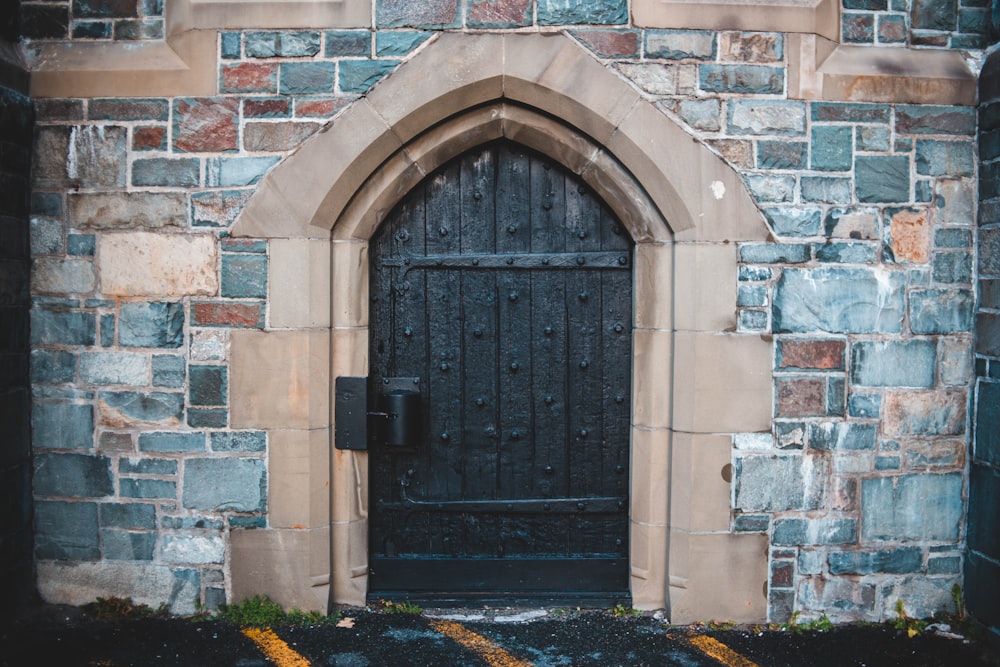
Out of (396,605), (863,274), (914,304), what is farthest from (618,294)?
(396,605)

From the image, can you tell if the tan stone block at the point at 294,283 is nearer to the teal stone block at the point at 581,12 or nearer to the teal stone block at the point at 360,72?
the teal stone block at the point at 360,72

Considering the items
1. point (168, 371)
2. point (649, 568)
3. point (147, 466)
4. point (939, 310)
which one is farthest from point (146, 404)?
point (939, 310)

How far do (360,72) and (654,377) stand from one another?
1.99m

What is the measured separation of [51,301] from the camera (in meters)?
3.65

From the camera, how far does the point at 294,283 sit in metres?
3.60

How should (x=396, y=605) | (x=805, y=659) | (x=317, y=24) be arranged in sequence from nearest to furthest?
(x=805, y=659), (x=317, y=24), (x=396, y=605)

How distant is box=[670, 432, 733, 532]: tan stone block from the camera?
3633 mm

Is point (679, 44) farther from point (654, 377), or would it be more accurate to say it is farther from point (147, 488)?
point (147, 488)

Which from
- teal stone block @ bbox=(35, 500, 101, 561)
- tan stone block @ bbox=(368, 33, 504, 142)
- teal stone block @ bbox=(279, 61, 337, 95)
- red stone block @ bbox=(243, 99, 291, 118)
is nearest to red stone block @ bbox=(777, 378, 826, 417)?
tan stone block @ bbox=(368, 33, 504, 142)

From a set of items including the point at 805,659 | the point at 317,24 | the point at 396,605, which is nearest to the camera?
the point at 805,659

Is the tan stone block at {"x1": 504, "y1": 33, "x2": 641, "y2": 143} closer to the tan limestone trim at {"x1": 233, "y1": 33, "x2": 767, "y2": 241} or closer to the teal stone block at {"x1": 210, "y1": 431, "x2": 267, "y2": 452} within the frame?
the tan limestone trim at {"x1": 233, "y1": 33, "x2": 767, "y2": 241}

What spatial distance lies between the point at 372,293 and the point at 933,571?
3.03 meters

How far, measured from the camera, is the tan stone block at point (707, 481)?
3.63 m

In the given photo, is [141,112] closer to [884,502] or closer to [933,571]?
[884,502]
